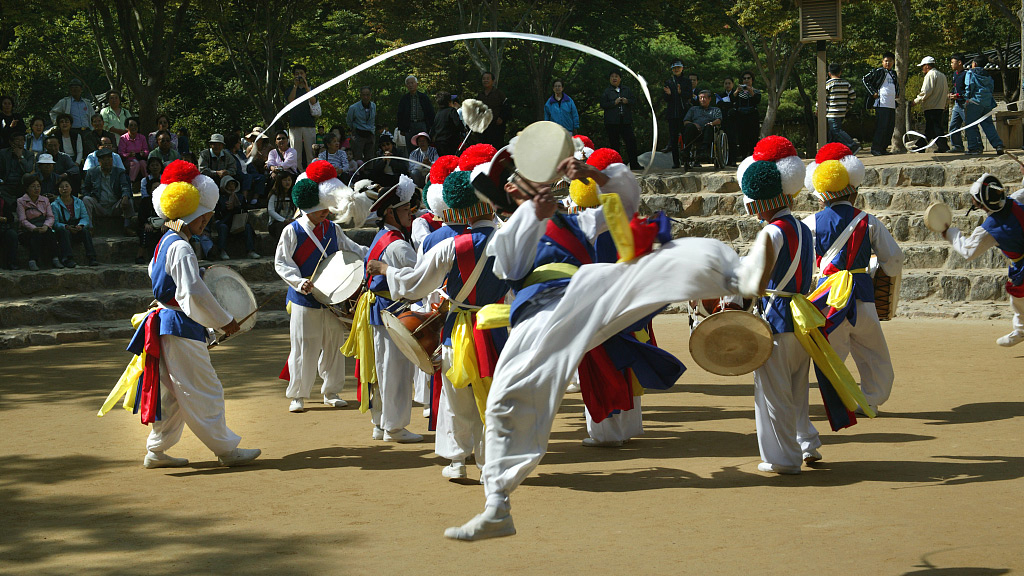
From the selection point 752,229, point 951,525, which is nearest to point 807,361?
point 951,525

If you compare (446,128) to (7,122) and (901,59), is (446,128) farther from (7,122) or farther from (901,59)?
(901,59)

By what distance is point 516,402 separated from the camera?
4344 millimetres

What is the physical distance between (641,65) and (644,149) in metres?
2.73

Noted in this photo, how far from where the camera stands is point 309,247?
8203mm

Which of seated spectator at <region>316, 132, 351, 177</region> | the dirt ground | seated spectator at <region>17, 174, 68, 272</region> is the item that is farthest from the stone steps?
seated spectator at <region>316, 132, 351, 177</region>

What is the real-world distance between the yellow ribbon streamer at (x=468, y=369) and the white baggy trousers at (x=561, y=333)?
3.86ft

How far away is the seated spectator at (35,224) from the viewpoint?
45.0 feet

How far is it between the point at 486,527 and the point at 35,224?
470 inches

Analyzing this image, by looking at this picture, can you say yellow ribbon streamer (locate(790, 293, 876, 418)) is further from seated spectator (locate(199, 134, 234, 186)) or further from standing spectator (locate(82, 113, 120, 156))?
standing spectator (locate(82, 113, 120, 156))

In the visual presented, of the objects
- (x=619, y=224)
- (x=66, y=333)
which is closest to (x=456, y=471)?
(x=619, y=224)

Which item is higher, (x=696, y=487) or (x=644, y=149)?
(x=644, y=149)

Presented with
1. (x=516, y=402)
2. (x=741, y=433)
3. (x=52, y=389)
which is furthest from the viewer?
(x=52, y=389)

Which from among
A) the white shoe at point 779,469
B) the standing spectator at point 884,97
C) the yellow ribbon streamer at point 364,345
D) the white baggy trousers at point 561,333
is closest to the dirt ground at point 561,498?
the white shoe at point 779,469

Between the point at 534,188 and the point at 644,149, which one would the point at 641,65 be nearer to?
the point at 644,149
